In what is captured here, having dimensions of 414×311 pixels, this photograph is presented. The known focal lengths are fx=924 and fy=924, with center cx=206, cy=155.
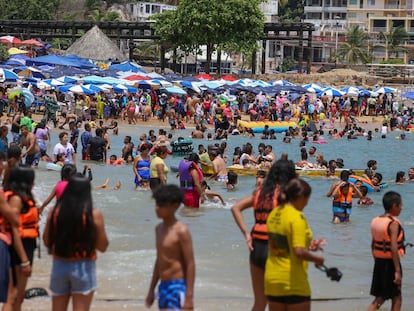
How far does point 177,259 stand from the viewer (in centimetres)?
600

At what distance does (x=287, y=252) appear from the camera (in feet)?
20.0

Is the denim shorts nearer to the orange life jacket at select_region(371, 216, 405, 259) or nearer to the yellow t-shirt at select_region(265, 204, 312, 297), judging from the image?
the yellow t-shirt at select_region(265, 204, 312, 297)

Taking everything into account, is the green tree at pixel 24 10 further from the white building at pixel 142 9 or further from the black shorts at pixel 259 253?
the black shorts at pixel 259 253

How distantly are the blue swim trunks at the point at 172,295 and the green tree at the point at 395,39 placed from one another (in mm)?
90940

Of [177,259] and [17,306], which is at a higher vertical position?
[177,259]

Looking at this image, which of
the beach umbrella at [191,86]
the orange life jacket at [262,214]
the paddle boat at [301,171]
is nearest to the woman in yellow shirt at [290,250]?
the orange life jacket at [262,214]

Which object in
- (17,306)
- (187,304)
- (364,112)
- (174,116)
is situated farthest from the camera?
(364,112)

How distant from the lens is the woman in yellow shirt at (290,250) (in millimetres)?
6016

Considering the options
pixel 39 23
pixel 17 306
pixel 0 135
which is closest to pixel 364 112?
pixel 39 23

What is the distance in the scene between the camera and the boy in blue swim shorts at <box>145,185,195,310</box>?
19.6 ft

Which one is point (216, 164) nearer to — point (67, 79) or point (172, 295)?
point (172, 295)

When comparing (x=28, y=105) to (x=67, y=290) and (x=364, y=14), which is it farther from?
(x=364, y=14)

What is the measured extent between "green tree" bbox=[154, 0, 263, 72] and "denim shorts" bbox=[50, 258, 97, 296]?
Result: 175 feet

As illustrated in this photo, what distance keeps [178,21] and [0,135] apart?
1825 inches
